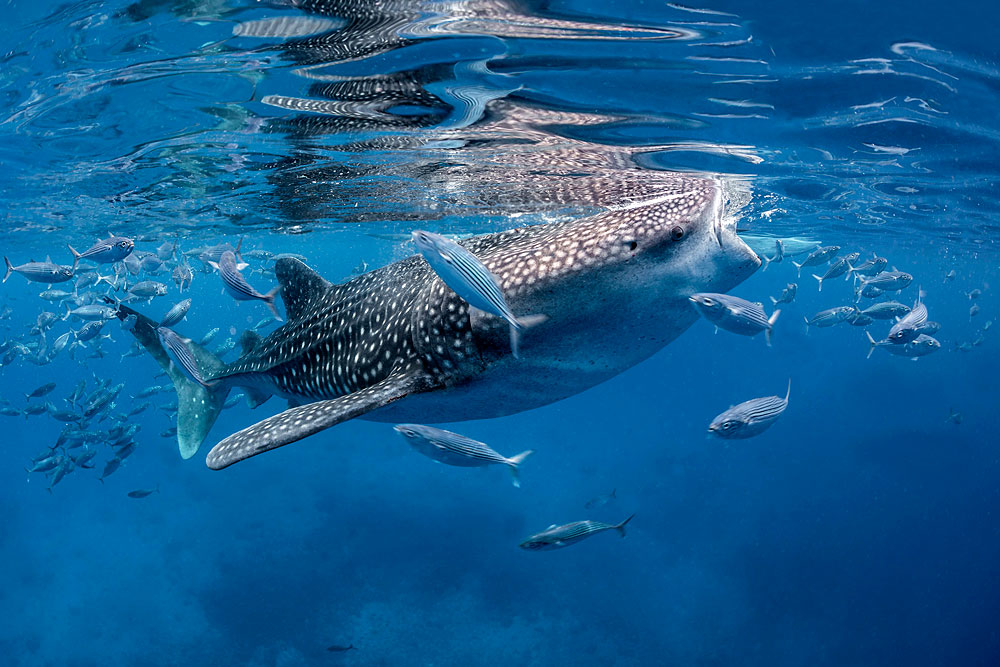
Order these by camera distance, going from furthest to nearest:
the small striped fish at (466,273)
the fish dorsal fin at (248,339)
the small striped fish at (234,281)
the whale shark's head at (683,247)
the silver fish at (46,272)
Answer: the silver fish at (46,272) → the small striped fish at (234,281) → the fish dorsal fin at (248,339) → the whale shark's head at (683,247) → the small striped fish at (466,273)

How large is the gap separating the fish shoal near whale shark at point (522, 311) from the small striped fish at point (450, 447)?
148 centimetres

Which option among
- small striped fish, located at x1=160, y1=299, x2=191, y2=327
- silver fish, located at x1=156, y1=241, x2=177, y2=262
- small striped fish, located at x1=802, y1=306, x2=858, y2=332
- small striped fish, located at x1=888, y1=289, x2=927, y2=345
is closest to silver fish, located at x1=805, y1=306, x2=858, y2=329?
small striped fish, located at x1=802, y1=306, x2=858, y2=332

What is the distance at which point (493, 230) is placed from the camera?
65.0 ft

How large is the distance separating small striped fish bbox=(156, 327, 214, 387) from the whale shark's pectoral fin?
2577mm

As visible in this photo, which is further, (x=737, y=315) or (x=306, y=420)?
(x=737, y=315)

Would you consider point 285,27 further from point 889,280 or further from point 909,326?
point 889,280

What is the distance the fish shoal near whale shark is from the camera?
2.80m

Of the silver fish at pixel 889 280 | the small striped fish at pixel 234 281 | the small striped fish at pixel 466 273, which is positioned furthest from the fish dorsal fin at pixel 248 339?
the silver fish at pixel 889 280

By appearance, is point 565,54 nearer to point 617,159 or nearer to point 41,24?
point 617,159

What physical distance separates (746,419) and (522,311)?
16.2ft

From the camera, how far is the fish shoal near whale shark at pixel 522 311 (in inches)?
110

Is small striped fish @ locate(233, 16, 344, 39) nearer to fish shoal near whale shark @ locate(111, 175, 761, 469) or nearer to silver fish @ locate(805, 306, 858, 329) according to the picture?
fish shoal near whale shark @ locate(111, 175, 761, 469)

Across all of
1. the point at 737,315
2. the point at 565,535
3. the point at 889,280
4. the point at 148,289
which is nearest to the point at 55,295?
the point at 148,289

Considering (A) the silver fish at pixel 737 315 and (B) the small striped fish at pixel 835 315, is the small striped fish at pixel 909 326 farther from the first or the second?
(A) the silver fish at pixel 737 315
